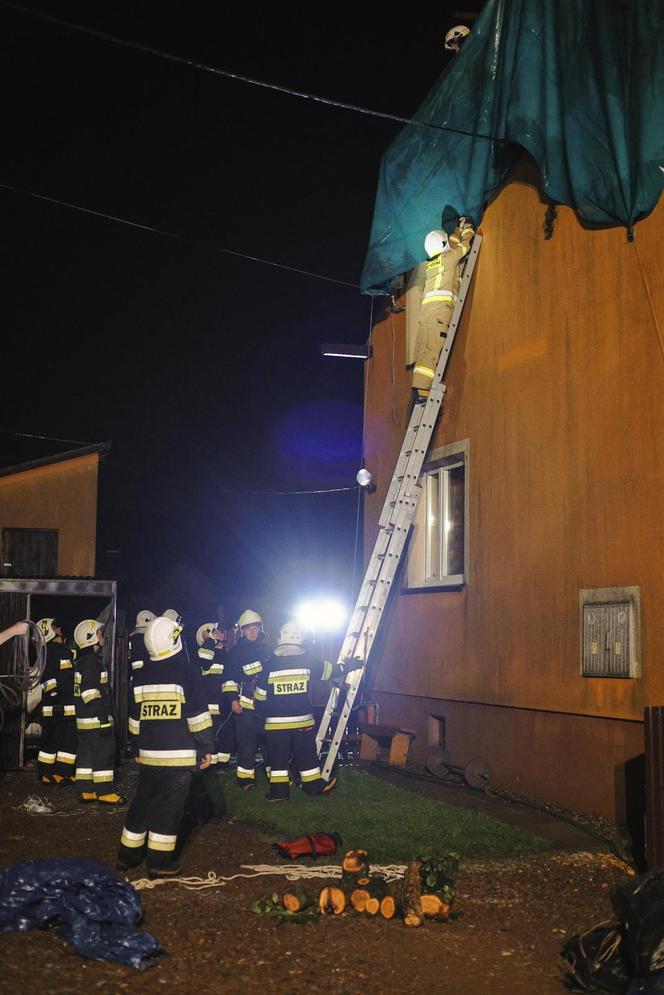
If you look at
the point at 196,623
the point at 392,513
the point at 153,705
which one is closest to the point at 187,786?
the point at 153,705

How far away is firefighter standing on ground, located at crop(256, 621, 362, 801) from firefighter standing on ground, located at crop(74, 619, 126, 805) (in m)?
1.86

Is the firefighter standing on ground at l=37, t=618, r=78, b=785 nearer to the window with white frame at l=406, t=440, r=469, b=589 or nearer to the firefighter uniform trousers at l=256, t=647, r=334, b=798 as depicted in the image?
the firefighter uniform trousers at l=256, t=647, r=334, b=798

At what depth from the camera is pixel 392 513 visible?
11578 millimetres

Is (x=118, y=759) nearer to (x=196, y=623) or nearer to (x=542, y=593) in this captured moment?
(x=542, y=593)

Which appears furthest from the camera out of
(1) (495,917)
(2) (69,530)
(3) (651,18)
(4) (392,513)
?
(2) (69,530)

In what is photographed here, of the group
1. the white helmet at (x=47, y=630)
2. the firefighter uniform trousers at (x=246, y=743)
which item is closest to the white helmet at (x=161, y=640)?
the firefighter uniform trousers at (x=246, y=743)

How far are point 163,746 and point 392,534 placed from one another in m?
4.92

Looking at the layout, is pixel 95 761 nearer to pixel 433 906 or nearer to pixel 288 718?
pixel 288 718

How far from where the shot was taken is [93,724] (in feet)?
35.7

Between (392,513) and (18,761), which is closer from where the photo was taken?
(392,513)

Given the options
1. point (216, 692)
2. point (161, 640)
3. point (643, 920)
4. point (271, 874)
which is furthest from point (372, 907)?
point (216, 692)

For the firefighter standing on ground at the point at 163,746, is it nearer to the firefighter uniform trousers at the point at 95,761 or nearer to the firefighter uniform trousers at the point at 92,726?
the firefighter uniform trousers at the point at 95,761

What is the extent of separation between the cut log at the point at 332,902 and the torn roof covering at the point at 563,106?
21.3 ft

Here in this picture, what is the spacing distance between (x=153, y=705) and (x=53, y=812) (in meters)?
3.38
